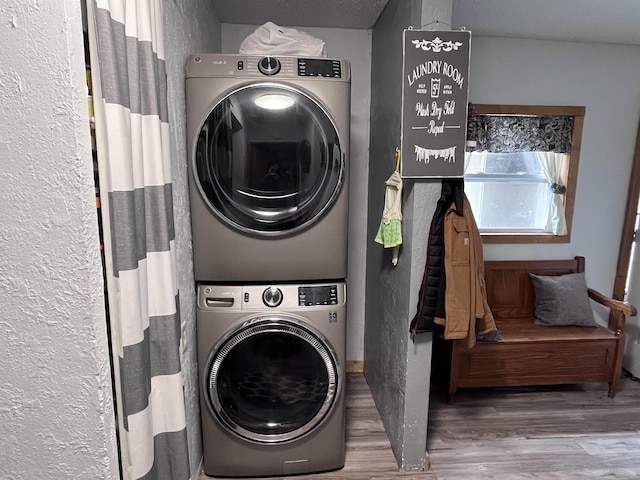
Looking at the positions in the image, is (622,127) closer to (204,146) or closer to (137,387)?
(204,146)

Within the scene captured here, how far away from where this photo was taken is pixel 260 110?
171 cm

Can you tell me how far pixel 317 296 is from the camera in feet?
6.07

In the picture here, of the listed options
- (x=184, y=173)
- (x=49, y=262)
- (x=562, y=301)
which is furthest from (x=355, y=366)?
(x=49, y=262)

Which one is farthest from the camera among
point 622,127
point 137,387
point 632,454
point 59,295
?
point 622,127

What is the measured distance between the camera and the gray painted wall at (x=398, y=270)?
6.03ft

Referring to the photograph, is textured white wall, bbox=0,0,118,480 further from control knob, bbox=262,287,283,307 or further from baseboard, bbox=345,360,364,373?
baseboard, bbox=345,360,364,373

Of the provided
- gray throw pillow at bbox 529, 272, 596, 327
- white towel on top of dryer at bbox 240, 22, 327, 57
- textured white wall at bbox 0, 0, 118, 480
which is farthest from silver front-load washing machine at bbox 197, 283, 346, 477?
gray throw pillow at bbox 529, 272, 596, 327

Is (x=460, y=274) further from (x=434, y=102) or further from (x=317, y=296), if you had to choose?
(x=434, y=102)

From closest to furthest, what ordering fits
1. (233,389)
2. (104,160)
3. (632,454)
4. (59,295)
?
(59,295), (104,160), (233,389), (632,454)

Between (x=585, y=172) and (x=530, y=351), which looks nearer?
(x=530, y=351)

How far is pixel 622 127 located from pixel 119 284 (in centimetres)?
355

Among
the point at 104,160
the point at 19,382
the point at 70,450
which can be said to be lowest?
the point at 70,450

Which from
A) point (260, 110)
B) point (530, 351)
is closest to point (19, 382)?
point (260, 110)

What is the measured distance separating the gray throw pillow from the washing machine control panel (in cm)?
188
